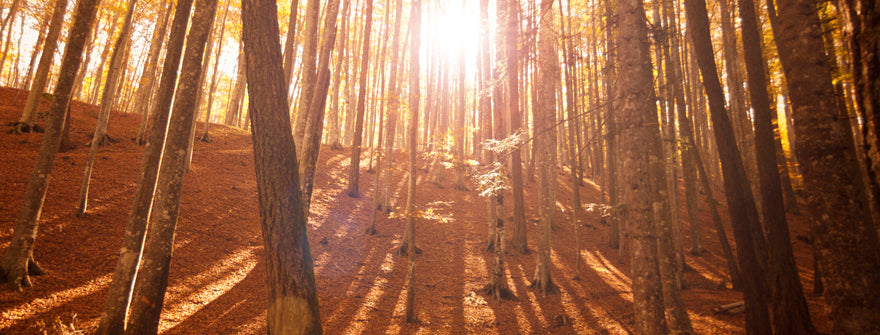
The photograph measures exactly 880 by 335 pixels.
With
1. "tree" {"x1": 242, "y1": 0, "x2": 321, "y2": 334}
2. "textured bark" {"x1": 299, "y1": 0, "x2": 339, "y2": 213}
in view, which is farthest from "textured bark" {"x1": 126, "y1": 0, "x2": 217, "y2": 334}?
"textured bark" {"x1": 299, "y1": 0, "x2": 339, "y2": 213}

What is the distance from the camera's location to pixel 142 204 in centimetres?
468

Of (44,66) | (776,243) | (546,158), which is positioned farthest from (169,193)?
(776,243)

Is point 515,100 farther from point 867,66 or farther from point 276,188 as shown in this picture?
point 867,66

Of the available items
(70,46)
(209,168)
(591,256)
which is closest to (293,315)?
(70,46)

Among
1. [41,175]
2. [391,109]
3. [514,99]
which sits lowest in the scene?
[41,175]

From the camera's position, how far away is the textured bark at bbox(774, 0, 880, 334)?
3.23m

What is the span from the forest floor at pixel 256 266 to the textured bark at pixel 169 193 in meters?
1.07

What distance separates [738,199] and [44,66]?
1509 centimetres

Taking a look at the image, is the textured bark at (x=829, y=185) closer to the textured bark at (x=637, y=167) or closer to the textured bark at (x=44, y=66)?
the textured bark at (x=637, y=167)

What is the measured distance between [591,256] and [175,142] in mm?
12920

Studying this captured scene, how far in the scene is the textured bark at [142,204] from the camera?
442 centimetres

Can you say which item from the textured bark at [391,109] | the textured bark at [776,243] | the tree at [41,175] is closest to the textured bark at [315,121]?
the textured bark at [391,109]

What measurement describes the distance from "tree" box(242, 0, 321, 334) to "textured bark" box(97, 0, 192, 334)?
2156mm

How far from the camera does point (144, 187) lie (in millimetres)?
4746
